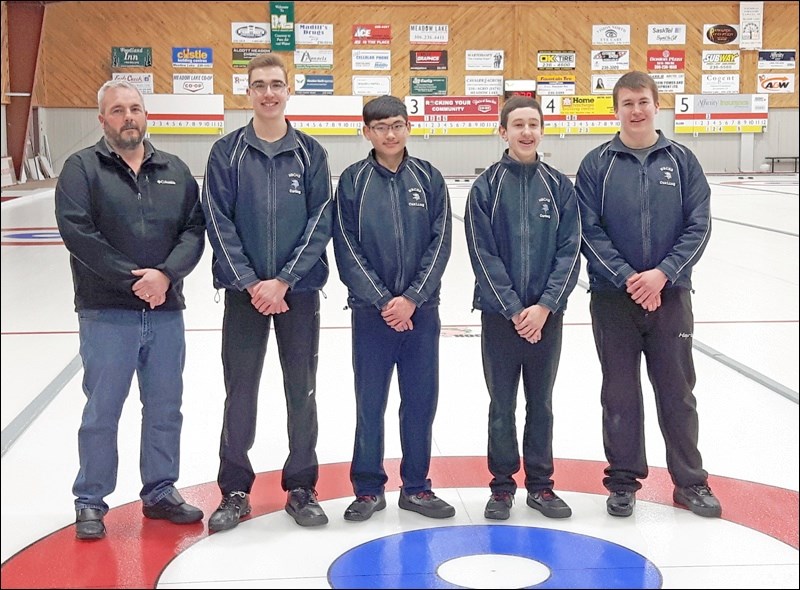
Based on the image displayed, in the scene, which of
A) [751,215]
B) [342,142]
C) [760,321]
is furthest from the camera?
[342,142]

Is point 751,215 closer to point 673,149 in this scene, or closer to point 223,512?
point 673,149

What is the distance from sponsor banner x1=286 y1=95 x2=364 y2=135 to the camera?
2439cm

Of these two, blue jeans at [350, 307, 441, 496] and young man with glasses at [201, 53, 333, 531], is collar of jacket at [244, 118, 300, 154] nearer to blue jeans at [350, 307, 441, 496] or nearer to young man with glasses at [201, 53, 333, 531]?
young man with glasses at [201, 53, 333, 531]

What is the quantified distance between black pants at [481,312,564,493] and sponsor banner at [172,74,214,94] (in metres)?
21.8

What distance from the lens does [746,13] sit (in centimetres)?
2541

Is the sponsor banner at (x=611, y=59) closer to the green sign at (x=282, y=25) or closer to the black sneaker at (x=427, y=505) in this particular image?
the green sign at (x=282, y=25)

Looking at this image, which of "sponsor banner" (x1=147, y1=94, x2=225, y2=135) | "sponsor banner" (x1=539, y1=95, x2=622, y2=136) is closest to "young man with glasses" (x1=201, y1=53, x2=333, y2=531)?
"sponsor banner" (x1=147, y1=94, x2=225, y2=135)

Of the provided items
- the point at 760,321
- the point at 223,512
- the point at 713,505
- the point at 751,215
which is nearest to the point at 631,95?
the point at 713,505

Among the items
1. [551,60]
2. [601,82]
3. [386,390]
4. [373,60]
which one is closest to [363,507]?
[386,390]

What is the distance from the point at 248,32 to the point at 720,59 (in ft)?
40.8

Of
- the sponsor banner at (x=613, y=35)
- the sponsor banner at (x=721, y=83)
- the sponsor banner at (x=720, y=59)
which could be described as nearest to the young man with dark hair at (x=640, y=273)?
the sponsor banner at (x=613, y=35)

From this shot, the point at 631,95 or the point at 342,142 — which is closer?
the point at 631,95

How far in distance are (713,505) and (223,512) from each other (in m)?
1.82

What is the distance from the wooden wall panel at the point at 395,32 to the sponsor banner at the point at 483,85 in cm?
14
